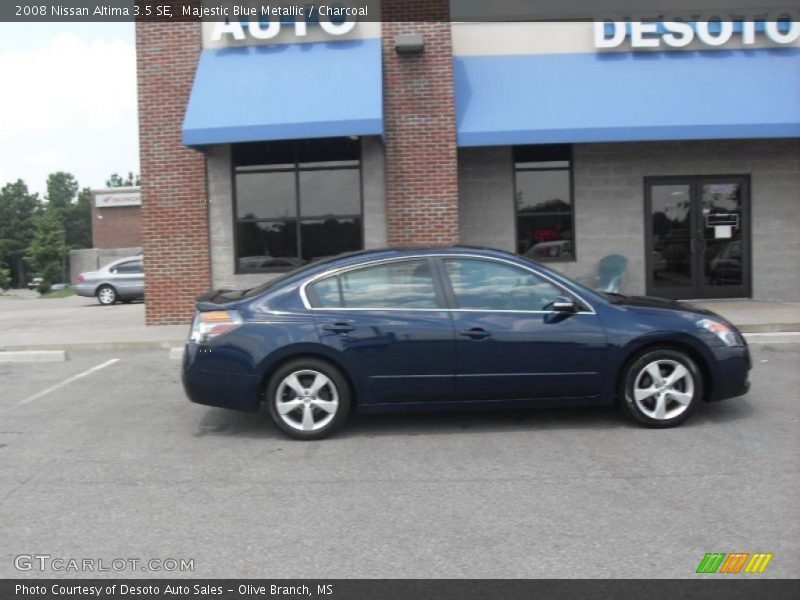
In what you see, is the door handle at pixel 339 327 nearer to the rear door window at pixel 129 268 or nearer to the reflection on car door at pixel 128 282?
the reflection on car door at pixel 128 282

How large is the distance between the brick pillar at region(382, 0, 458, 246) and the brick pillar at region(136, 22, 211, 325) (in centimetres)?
318

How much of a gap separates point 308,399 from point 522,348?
1.77 m

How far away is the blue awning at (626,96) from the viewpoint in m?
11.9

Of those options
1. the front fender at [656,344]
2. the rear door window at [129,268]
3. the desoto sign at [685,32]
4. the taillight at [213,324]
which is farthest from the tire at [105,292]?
the front fender at [656,344]

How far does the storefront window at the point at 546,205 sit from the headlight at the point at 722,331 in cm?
734

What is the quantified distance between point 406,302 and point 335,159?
22.9 feet

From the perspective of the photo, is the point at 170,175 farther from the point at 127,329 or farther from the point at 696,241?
the point at 696,241

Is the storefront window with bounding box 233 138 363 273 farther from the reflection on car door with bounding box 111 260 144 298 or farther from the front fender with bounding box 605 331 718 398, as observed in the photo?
the reflection on car door with bounding box 111 260 144 298

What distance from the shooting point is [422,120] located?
12367 mm

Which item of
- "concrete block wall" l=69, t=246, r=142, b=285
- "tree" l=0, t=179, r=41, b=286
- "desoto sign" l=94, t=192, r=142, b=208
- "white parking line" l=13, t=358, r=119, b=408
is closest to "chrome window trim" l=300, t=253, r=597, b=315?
"white parking line" l=13, t=358, r=119, b=408

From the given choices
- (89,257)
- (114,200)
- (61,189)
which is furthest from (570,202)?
(61,189)
